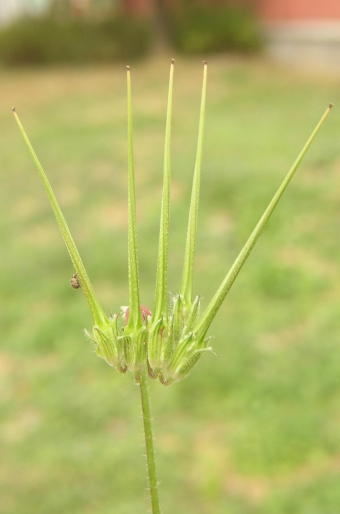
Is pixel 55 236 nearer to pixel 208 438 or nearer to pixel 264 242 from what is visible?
pixel 264 242

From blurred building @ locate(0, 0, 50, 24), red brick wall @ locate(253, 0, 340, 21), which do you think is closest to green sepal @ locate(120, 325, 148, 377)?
red brick wall @ locate(253, 0, 340, 21)

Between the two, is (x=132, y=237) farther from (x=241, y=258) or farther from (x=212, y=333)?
(x=212, y=333)

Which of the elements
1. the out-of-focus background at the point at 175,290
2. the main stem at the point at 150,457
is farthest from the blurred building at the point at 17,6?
the main stem at the point at 150,457

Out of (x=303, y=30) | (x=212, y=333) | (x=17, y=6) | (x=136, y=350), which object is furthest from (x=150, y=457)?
(x=17, y=6)

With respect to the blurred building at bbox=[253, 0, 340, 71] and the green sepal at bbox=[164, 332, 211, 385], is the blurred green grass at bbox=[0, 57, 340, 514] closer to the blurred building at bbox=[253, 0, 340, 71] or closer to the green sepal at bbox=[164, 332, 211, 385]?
the green sepal at bbox=[164, 332, 211, 385]

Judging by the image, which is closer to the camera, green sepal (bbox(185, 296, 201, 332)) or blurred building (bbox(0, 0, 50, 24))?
green sepal (bbox(185, 296, 201, 332))
